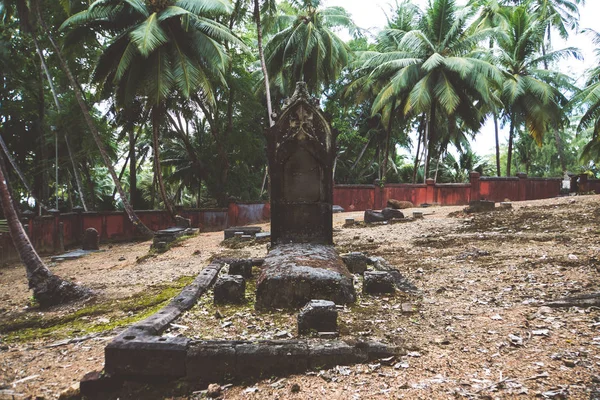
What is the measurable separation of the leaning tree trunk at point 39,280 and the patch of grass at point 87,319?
0.46 metres

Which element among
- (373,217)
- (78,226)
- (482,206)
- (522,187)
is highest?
(522,187)

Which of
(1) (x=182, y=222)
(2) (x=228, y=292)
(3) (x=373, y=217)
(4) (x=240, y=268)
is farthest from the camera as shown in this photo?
(1) (x=182, y=222)

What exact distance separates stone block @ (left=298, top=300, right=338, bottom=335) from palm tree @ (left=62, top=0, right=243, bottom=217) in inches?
397

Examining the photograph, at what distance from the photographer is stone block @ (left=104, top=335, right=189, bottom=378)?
9.47 ft

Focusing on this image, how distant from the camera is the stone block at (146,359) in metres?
2.89

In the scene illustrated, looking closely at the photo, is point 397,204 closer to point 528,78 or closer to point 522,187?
point 522,187

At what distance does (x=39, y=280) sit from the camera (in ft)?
19.9

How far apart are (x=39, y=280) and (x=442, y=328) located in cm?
611

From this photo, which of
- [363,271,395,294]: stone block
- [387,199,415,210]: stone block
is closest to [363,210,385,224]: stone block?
[387,199,415,210]: stone block

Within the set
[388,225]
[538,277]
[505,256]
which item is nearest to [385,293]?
[538,277]

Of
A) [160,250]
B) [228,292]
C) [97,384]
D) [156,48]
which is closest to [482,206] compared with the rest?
[160,250]

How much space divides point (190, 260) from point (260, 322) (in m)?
5.66

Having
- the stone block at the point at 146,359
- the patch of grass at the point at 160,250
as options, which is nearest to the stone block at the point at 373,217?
the patch of grass at the point at 160,250

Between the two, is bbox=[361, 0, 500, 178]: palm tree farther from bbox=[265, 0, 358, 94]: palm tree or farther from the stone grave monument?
the stone grave monument
